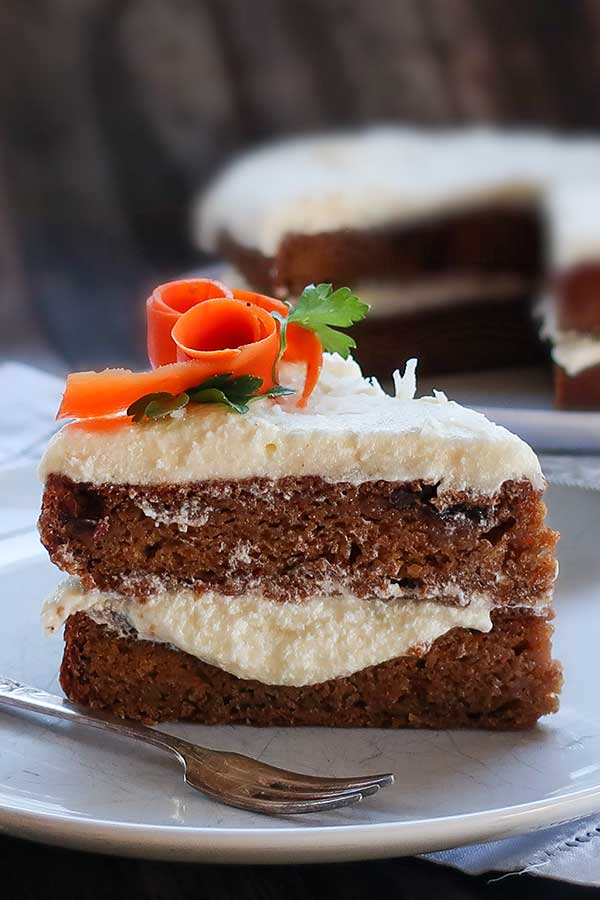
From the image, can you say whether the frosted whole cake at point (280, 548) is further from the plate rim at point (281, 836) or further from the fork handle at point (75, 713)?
the plate rim at point (281, 836)

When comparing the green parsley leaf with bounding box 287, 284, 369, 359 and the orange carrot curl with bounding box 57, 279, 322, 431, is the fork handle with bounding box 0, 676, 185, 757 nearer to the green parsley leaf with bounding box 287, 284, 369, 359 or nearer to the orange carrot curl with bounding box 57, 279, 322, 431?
the orange carrot curl with bounding box 57, 279, 322, 431

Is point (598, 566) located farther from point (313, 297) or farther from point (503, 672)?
point (313, 297)

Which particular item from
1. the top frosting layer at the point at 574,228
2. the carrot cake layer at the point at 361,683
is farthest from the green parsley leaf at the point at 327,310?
the top frosting layer at the point at 574,228

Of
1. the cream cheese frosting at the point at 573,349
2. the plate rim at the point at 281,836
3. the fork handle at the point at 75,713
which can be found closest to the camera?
the plate rim at the point at 281,836

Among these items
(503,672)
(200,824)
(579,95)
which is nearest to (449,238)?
(579,95)

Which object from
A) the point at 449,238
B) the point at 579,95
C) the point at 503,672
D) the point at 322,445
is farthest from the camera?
the point at 579,95

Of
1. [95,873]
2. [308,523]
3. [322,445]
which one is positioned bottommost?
[95,873]

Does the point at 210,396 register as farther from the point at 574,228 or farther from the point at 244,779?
the point at 574,228
